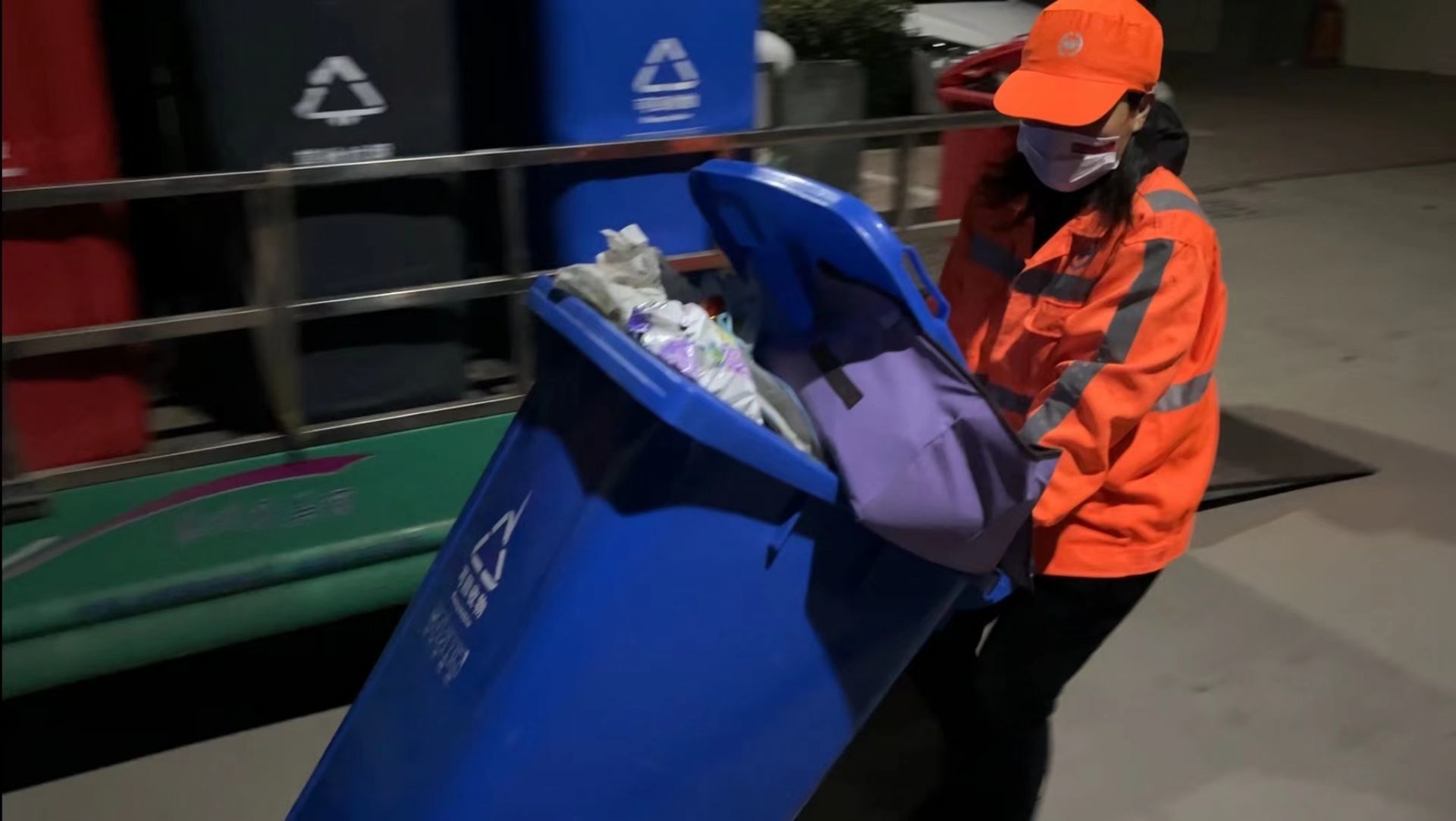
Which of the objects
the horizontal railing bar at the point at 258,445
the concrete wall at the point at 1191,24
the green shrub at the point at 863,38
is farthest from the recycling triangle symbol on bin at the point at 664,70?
the concrete wall at the point at 1191,24

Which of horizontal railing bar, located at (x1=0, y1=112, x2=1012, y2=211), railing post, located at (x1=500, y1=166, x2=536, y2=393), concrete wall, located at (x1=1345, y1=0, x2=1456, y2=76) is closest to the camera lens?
horizontal railing bar, located at (x1=0, y1=112, x2=1012, y2=211)

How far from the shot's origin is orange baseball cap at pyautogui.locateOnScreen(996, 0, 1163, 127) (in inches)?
63.6

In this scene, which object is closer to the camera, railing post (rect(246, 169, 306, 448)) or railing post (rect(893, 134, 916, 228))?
railing post (rect(246, 169, 306, 448))

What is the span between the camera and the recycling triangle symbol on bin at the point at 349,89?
2.09 m

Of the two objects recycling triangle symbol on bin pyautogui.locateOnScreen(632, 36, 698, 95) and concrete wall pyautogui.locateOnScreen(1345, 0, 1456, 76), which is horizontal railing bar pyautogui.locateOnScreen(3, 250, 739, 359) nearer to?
recycling triangle symbol on bin pyautogui.locateOnScreen(632, 36, 698, 95)

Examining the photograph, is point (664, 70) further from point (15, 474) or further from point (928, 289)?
point (15, 474)

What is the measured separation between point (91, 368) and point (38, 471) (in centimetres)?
19

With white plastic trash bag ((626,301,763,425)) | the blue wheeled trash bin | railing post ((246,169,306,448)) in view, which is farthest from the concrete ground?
white plastic trash bag ((626,301,763,425))

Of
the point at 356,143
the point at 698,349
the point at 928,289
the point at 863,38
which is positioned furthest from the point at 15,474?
the point at 863,38

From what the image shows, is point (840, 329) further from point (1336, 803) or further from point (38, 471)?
point (1336, 803)

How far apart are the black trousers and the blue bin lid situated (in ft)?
1.92

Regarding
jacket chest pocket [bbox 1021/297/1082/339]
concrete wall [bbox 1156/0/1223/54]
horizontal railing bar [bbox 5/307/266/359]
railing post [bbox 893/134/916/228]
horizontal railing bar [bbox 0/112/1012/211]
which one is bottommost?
horizontal railing bar [bbox 5/307/266/359]

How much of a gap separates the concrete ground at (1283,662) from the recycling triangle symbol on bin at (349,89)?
126cm

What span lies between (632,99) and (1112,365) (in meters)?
1.18
